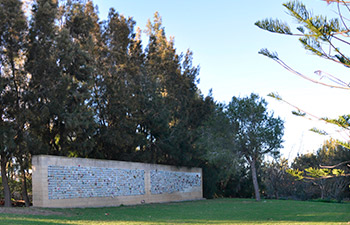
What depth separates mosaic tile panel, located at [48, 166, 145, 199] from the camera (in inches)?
795

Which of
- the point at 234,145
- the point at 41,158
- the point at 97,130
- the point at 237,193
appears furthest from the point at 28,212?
the point at 237,193

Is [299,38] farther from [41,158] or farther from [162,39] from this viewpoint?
[162,39]

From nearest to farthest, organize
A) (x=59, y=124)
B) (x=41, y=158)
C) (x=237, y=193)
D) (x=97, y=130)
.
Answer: (x=41, y=158), (x=59, y=124), (x=97, y=130), (x=237, y=193)

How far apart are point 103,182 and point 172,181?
28.2ft

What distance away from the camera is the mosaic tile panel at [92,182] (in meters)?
20.2

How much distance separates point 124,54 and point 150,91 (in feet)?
10.4

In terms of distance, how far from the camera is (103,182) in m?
23.6

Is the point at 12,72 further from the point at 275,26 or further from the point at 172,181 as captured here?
the point at 275,26

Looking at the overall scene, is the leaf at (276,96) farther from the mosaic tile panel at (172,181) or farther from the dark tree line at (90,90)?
the mosaic tile panel at (172,181)

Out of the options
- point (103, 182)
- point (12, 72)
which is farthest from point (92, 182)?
point (12, 72)

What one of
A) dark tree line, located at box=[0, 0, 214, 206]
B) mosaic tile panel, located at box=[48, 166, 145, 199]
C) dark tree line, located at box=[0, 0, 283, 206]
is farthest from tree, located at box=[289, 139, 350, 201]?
mosaic tile panel, located at box=[48, 166, 145, 199]

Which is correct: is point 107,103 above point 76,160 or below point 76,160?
above

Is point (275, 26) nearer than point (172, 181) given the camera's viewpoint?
Yes

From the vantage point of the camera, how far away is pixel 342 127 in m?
5.95
